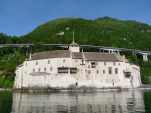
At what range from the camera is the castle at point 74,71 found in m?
103

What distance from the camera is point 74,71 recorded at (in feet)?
342

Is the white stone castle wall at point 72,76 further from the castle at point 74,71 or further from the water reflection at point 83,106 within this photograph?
the water reflection at point 83,106

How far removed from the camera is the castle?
103375 mm

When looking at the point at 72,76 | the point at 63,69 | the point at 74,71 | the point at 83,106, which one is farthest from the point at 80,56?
the point at 83,106

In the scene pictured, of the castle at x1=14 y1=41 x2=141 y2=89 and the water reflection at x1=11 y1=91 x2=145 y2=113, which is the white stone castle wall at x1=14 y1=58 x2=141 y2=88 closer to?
the castle at x1=14 y1=41 x2=141 y2=89

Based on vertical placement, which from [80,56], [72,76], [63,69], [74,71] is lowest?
[72,76]

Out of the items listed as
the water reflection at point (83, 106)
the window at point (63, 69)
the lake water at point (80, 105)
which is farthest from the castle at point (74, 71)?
the water reflection at point (83, 106)

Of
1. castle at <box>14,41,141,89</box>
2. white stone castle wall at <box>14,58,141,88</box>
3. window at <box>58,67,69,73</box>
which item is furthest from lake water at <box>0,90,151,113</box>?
window at <box>58,67,69,73</box>

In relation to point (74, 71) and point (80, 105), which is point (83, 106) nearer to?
point (80, 105)

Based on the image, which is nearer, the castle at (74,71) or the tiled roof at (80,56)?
the castle at (74,71)

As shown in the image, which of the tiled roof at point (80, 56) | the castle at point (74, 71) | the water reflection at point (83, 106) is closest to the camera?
the water reflection at point (83, 106)

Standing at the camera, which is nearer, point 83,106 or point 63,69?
point 83,106

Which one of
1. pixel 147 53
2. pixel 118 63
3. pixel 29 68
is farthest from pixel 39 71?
pixel 147 53

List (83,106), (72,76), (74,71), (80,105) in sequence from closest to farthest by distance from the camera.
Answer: (83,106)
(80,105)
(72,76)
(74,71)
